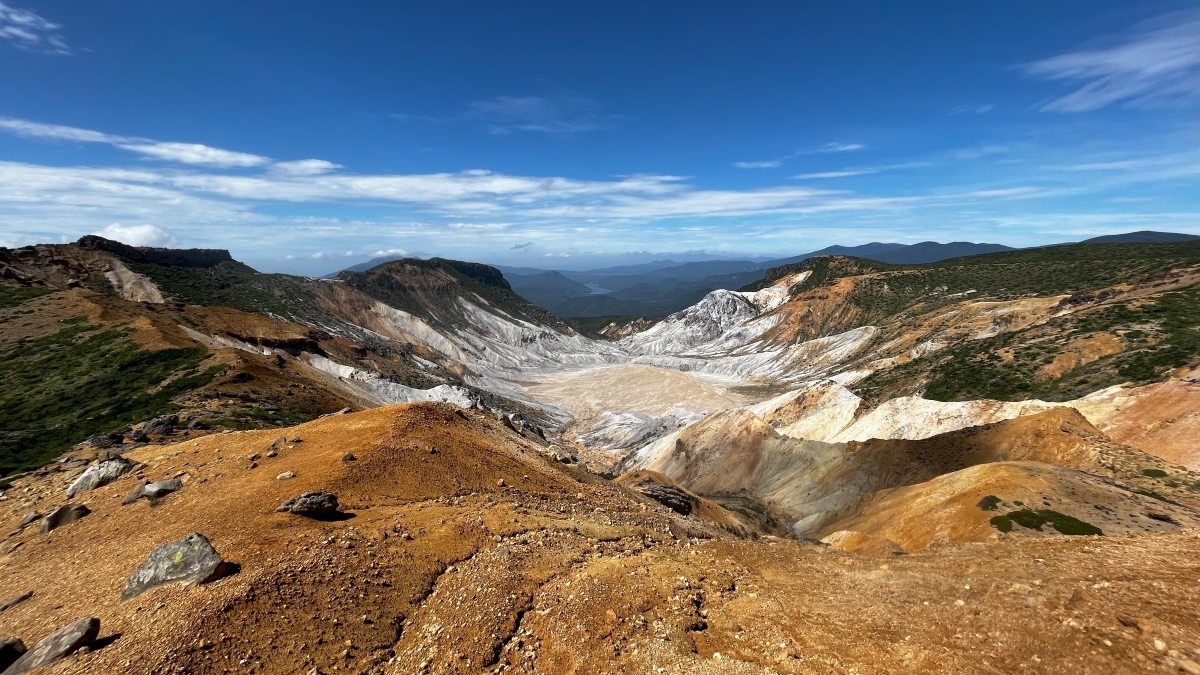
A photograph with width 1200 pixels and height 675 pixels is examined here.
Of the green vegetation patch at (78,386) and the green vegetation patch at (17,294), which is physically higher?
the green vegetation patch at (17,294)

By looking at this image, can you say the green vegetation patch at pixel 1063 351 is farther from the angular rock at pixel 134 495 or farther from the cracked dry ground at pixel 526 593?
the angular rock at pixel 134 495

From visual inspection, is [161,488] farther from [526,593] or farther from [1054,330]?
[1054,330]

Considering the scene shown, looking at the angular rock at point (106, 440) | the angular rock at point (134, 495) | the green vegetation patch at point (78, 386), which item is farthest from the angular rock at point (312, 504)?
the green vegetation patch at point (78, 386)

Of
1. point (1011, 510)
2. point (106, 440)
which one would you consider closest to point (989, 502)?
point (1011, 510)

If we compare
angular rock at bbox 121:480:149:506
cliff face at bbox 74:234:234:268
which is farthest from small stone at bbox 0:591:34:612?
cliff face at bbox 74:234:234:268

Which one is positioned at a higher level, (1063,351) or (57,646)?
(57,646)

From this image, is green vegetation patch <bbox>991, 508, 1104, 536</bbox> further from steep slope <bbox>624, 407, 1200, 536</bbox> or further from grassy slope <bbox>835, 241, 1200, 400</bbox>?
grassy slope <bbox>835, 241, 1200, 400</bbox>

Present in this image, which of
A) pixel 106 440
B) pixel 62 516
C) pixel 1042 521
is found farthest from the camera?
pixel 1042 521

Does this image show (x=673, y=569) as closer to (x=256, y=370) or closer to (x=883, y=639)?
(x=883, y=639)
